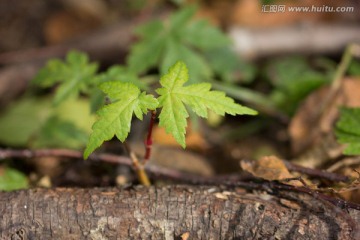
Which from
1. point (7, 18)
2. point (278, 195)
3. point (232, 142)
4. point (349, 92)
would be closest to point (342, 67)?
point (349, 92)

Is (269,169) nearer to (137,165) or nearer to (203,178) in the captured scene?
(203,178)

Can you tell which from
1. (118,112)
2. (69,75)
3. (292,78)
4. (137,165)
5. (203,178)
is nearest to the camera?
(118,112)

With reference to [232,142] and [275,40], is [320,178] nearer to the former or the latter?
[232,142]

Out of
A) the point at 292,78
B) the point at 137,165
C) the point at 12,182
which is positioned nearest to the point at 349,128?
the point at 137,165

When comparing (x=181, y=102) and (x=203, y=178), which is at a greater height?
(x=181, y=102)

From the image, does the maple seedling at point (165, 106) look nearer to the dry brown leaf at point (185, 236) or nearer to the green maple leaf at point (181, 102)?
the green maple leaf at point (181, 102)

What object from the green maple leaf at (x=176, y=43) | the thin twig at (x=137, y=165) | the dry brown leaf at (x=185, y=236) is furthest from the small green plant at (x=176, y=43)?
the dry brown leaf at (x=185, y=236)
